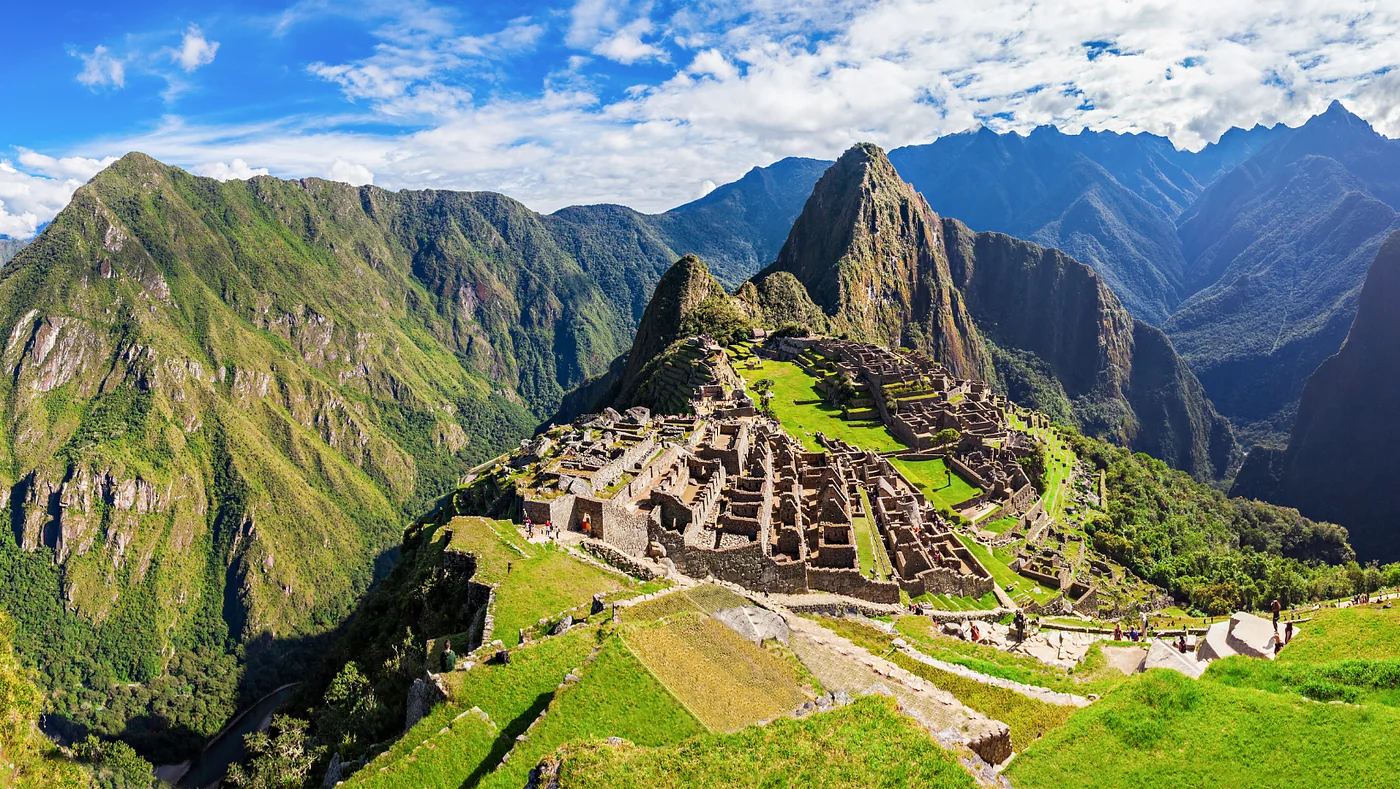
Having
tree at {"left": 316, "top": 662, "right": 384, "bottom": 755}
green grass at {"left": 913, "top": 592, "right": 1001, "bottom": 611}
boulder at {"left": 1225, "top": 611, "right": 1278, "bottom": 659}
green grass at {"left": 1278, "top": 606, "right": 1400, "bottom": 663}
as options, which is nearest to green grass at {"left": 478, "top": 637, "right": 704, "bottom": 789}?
tree at {"left": 316, "top": 662, "right": 384, "bottom": 755}

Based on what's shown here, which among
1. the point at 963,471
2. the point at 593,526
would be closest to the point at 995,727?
the point at 593,526

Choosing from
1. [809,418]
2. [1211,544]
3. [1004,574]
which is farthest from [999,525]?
[1211,544]

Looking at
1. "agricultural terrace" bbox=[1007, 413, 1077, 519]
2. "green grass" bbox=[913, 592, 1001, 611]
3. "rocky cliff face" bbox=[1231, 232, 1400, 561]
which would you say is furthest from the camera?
"rocky cliff face" bbox=[1231, 232, 1400, 561]

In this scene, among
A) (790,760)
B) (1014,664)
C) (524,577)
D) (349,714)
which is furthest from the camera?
(524,577)

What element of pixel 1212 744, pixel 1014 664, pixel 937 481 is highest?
pixel 1212 744

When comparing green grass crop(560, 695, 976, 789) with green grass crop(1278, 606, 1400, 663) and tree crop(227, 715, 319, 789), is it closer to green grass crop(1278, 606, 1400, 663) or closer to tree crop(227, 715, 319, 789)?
green grass crop(1278, 606, 1400, 663)

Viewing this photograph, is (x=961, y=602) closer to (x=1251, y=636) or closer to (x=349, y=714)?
(x=1251, y=636)

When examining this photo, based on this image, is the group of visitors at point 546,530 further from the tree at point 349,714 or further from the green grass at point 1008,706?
the green grass at point 1008,706
